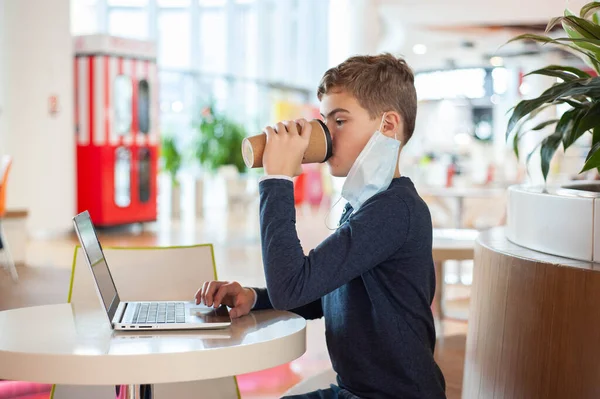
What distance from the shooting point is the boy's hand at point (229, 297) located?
5.70 feet

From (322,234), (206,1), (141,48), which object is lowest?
(322,234)

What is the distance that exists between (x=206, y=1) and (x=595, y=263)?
12.9m

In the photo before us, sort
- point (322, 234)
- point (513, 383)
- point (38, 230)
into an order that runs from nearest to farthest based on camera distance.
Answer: point (513, 383) → point (38, 230) → point (322, 234)

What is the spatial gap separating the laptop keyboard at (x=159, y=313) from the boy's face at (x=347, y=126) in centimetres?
45

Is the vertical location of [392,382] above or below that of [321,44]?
below

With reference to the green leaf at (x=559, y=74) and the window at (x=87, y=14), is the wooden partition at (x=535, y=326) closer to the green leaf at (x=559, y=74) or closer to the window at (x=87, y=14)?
the green leaf at (x=559, y=74)

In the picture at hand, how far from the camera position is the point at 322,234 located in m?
10.1

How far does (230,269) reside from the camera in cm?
711

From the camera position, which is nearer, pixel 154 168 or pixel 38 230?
pixel 38 230

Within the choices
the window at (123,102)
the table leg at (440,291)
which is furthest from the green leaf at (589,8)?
the window at (123,102)

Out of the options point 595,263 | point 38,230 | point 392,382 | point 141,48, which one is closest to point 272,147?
point 392,382

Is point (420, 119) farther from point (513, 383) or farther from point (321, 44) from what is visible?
point (513, 383)

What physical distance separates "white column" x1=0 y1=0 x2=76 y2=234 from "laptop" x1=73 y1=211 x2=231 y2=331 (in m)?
7.69

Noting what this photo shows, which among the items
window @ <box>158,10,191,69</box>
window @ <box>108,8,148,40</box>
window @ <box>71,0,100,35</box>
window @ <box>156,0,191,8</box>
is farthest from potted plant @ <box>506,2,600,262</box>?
window @ <box>156,0,191,8</box>
